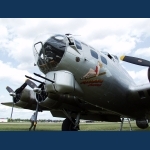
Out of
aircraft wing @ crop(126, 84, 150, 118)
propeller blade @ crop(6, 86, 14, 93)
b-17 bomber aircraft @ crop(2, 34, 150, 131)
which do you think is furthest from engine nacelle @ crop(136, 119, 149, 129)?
propeller blade @ crop(6, 86, 14, 93)

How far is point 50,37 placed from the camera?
9.09m

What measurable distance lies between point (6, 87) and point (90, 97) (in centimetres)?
790

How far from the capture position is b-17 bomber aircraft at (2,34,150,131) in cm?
883

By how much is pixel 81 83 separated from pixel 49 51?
1.82m

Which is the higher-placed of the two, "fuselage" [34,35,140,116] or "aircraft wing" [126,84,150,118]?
"fuselage" [34,35,140,116]

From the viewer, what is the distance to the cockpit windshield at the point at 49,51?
884 centimetres

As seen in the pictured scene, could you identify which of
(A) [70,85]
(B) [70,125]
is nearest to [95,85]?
(A) [70,85]

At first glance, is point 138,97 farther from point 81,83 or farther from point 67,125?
point 67,125

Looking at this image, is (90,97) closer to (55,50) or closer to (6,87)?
(55,50)

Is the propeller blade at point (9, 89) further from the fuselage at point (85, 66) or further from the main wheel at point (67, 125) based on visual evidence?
the fuselage at point (85, 66)

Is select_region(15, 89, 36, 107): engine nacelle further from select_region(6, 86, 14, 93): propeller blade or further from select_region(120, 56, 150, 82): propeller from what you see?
select_region(120, 56, 150, 82): propeller

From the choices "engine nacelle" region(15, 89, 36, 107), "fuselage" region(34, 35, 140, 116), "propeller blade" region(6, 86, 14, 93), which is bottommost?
"engine nacelle" region(15, 89, 36, 107)

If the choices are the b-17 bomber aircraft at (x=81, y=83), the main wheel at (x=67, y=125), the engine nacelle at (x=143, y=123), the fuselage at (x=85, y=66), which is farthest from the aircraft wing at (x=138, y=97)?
the main wheel at (x=67, y=125)

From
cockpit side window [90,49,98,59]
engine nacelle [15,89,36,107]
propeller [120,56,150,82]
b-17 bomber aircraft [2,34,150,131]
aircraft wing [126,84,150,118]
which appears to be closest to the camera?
b-17 bomber aircraft [2,34,150,131]
